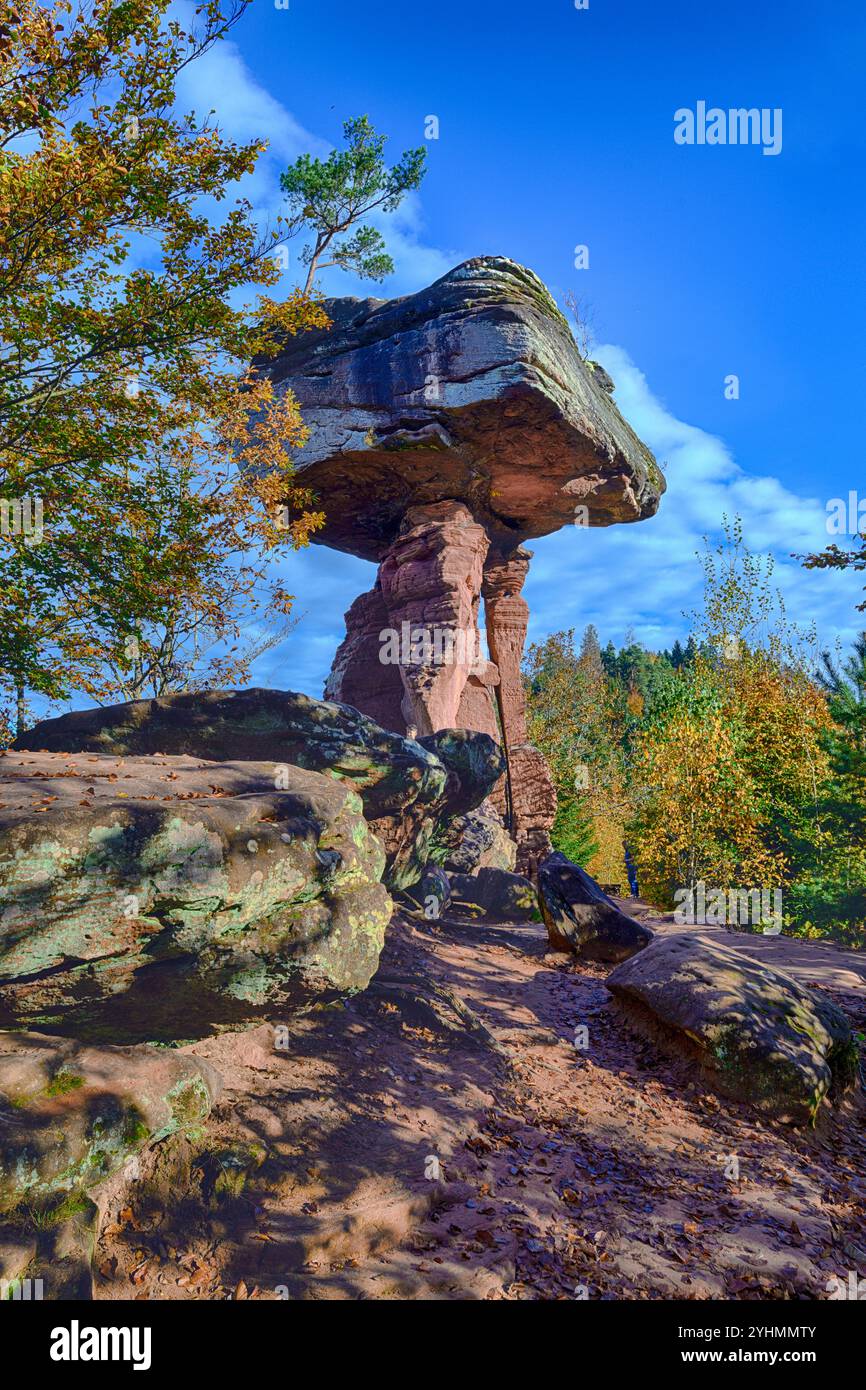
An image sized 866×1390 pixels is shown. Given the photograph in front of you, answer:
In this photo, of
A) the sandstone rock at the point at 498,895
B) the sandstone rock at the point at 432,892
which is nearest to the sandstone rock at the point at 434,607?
the sandstone rock at the point at 498,895

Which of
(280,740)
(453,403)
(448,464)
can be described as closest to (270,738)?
(280,740)

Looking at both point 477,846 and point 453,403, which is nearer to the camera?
point 453,403

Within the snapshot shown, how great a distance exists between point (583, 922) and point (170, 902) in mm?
9134

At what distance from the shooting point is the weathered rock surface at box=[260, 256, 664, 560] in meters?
16.4

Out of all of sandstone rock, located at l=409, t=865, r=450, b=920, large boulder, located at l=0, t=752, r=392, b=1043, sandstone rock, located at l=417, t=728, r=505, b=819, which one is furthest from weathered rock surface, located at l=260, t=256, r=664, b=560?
large boulder, located at l=0, t=752, r=392, b=1043

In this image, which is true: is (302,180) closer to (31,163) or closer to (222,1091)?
(31,163)

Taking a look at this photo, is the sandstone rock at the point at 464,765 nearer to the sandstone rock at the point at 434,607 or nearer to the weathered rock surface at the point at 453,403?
the sandstone rock at the point at 434,607

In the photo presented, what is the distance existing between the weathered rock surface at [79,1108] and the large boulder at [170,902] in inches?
9.3

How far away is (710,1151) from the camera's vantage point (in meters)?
7.13

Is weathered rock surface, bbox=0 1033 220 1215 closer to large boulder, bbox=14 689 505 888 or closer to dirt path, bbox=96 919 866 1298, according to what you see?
dirt path, bbox=96 919 866 1298

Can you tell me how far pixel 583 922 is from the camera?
12609mm

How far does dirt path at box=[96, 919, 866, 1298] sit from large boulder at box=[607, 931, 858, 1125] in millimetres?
292

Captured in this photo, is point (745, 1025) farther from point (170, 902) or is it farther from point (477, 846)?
point (477, 846)

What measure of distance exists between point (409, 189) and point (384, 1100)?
966 inches
